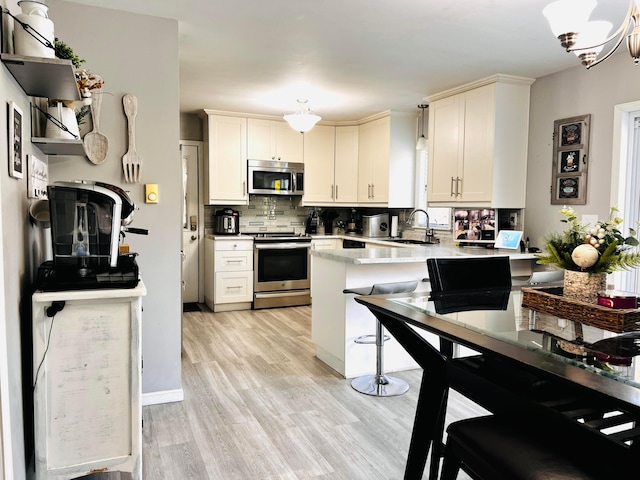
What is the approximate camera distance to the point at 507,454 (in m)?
1.24

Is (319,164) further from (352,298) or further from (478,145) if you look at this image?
(352,298)

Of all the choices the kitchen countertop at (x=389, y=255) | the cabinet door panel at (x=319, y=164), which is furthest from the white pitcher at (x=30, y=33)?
the cabinet door panel at (x=319, y=164)

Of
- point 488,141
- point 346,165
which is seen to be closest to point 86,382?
point 488,141

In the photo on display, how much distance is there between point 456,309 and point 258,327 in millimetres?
3503

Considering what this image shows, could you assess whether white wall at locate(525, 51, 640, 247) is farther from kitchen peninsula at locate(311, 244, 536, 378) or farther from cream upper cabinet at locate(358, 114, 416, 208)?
cream upper cabinet at locate(358, 114, 416, 208)

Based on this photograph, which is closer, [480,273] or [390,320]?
[390,320]

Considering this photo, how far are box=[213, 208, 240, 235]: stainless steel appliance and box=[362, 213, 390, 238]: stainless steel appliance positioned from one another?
1694mm

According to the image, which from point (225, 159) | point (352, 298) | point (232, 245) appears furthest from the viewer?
point (225, 159)

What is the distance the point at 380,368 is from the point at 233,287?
2.84m

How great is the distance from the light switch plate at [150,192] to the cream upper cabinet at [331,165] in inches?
135

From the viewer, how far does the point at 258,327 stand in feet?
16.1

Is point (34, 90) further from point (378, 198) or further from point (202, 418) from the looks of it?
point (378, 198)

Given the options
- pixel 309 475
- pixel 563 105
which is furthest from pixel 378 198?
pixel 309 475

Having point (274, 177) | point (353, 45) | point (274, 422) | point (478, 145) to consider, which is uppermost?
point (353, 45)
